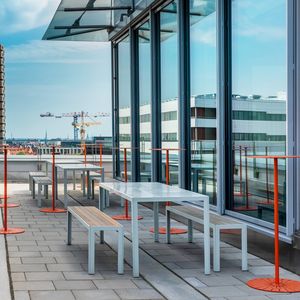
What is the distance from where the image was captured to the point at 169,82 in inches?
413

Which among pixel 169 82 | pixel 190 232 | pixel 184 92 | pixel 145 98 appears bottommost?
pixel 190 232

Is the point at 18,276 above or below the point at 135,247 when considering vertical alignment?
below

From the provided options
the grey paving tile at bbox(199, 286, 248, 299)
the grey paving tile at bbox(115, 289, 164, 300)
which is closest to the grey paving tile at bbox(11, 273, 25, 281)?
the grey paving tile at bbox(115, 289, 164, 300)

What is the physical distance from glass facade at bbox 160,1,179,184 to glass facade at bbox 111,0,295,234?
15 millimetres

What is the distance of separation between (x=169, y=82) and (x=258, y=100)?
3.73 m

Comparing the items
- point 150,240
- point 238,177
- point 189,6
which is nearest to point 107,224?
point 150,240

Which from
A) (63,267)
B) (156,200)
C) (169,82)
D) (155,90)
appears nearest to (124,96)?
→ (155,90)

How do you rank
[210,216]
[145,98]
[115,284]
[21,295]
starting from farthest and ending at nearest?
[145,98] → [210,216] → [115,284] → [21,295]

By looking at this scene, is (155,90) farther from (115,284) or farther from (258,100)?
→ (115,284)

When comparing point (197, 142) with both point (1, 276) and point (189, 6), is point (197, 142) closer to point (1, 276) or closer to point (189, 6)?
point (189, 6)

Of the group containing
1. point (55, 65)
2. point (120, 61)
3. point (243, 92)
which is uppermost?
point (55, 65)

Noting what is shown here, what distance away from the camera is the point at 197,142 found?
355 inches

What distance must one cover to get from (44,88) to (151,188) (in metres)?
55.9

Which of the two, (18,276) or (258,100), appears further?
(258,100)
